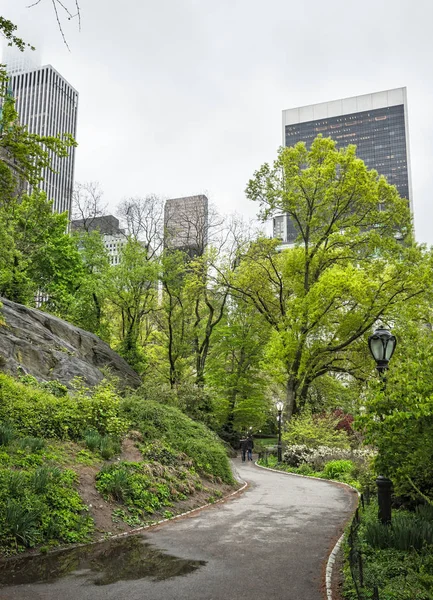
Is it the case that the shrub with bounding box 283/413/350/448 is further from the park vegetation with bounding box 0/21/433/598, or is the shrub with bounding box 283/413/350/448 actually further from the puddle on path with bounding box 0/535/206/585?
the puddle on path with bounding box 0/535/206/585

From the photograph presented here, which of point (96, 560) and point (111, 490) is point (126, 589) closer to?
point (96, 560)

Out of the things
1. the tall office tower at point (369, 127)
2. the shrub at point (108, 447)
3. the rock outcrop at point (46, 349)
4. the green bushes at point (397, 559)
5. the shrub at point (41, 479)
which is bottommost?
the green bushes at point (397, 559)

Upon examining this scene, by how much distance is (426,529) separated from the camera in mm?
7227

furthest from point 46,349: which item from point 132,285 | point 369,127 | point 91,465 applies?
point 369,127

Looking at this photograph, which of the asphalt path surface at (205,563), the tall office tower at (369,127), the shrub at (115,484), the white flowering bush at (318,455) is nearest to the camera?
the asphalt path surface at (205,563)

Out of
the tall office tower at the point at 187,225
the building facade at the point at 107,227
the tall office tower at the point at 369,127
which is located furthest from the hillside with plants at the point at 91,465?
the tall office tower at the point at 369,127

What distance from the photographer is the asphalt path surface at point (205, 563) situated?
20.6 ft

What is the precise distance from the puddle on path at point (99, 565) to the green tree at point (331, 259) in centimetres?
1740

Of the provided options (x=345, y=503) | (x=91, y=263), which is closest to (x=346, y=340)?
(x=345, y=503)

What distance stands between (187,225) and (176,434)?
78.5ft

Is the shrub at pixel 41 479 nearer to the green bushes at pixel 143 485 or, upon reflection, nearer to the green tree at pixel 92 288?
the green bushes at pixel 143 485

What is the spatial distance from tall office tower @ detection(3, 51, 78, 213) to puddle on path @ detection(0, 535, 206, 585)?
210ft

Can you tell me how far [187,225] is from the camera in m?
37.6

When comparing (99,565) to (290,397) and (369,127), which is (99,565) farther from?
(369,127)
